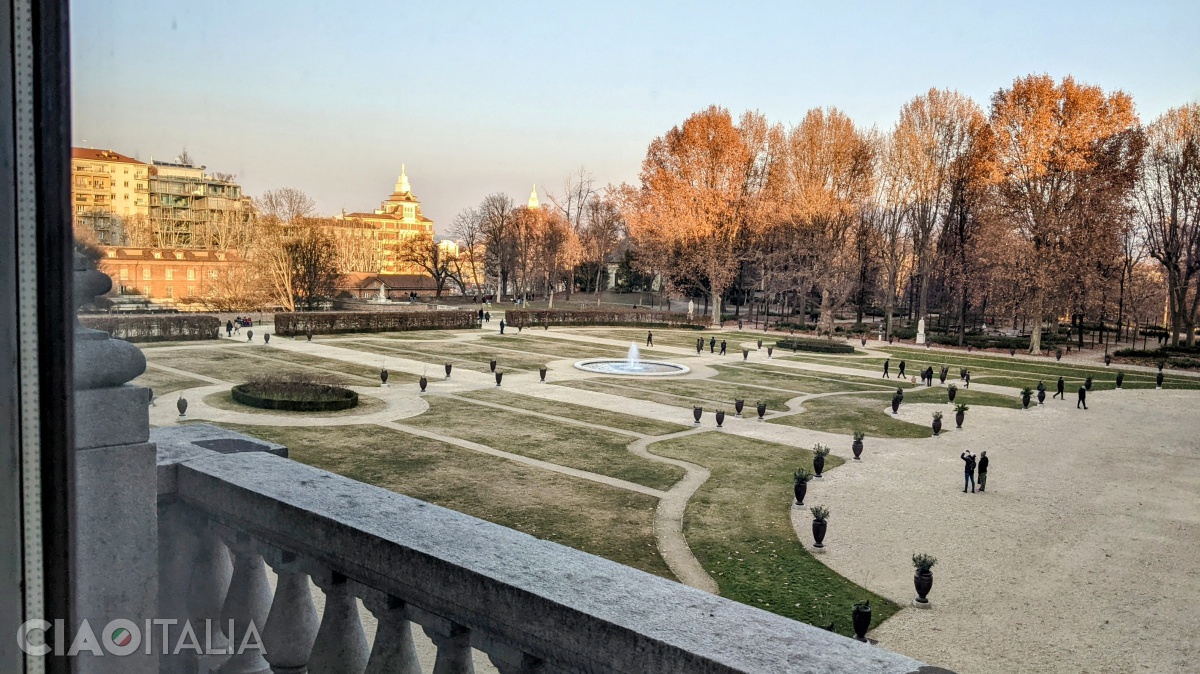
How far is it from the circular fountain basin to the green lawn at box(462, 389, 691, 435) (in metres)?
7.22

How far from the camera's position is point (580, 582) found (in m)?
2.58

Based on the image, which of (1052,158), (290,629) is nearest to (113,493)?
(290,629)

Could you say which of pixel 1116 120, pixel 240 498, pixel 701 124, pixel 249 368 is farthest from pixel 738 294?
pixel 240 498

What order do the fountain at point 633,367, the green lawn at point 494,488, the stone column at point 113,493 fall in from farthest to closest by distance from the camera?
1. the fountain at point 633,367
2. the green lawn at point 494,488
3. the stone column at point 113,493

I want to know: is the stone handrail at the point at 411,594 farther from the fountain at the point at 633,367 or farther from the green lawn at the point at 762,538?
the fountain at the point at 633,367

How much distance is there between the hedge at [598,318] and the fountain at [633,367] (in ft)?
59.8

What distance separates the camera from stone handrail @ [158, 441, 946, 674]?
230 centimetres

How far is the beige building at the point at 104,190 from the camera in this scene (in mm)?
2234

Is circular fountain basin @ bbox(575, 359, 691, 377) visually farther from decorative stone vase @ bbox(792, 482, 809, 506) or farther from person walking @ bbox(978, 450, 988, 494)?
decorative stone vase @ bbox(792, 482, 809, 506)

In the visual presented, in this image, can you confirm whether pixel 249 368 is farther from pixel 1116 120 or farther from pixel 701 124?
pixel 1116 120

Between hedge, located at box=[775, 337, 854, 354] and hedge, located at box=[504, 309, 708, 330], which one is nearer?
hedge, located at box=[775, 337, 854, 354]

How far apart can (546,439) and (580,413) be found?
3.82m

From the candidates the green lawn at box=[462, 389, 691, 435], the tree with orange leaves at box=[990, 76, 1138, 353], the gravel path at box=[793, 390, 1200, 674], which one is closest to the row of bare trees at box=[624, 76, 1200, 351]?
the tree with orange leaves at box=[990, 76, 1138, 353]

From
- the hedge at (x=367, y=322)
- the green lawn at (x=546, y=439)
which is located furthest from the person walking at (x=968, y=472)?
the hedge at (x=367, y=322)
